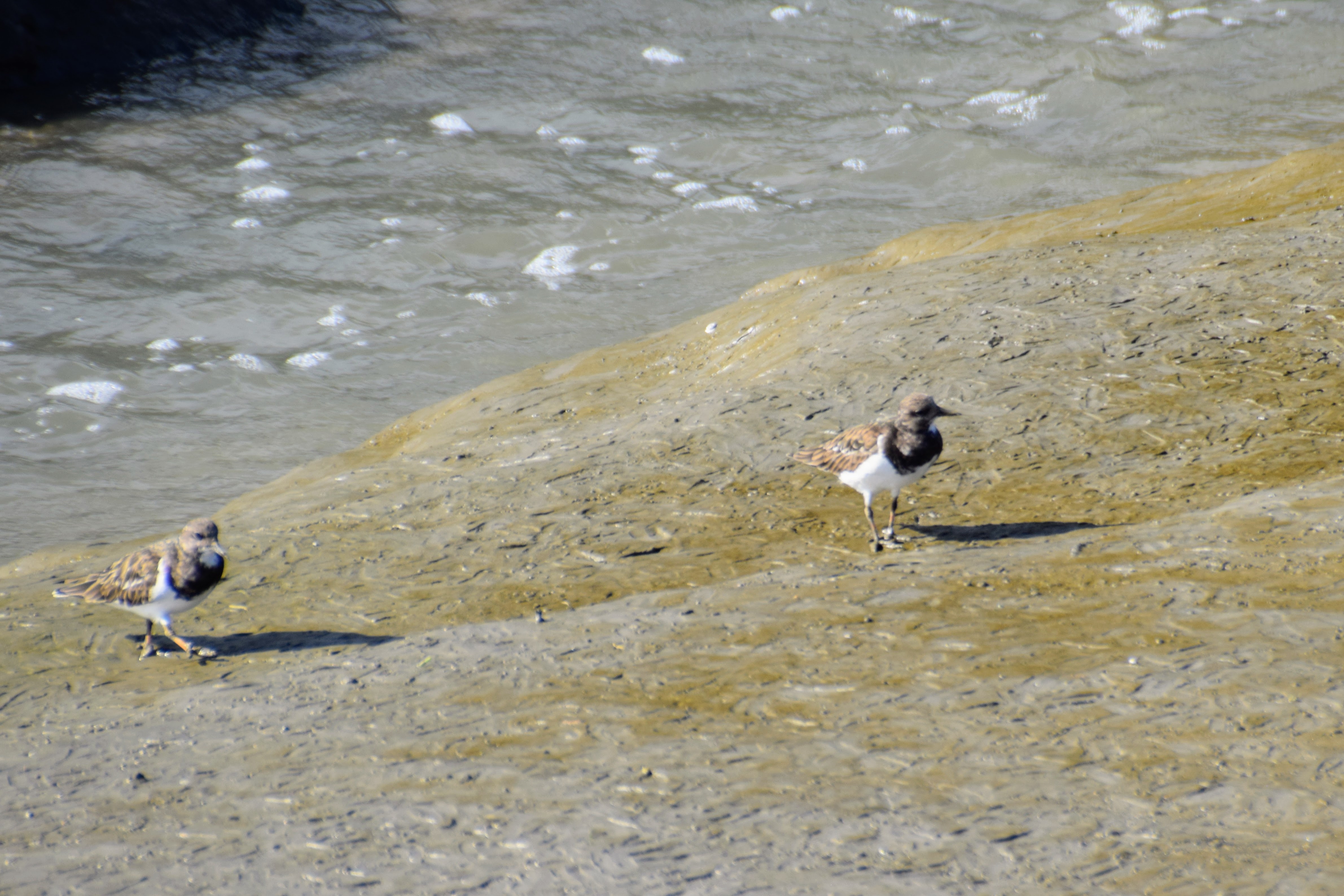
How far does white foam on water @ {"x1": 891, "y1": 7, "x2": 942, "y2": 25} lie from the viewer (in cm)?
2459

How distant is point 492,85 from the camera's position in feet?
74.5

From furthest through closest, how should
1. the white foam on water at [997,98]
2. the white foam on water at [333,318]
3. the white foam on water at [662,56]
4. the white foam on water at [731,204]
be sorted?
the white foam on water at [662,56], the white foam on water at [997,98], the white foam on water at [731,204], the white foam on water at [333,318]

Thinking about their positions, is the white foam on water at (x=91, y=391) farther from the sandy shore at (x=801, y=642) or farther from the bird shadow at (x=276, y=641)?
the bird shadow at (x=276, y=641)

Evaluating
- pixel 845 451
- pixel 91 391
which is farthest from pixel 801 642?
pixel 91 391

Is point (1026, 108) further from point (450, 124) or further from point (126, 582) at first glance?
point (126, 582)

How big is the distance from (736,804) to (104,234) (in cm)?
1672

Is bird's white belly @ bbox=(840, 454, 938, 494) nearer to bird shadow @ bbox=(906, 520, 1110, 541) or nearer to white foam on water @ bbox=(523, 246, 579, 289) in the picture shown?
bird shadow @ bbox=(906, 520, 1110, 541)

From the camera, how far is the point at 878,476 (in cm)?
623

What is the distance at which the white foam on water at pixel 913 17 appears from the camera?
24.6m

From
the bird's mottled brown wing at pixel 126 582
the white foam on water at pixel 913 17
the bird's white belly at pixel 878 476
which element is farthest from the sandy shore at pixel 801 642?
the white foam on water at pixel 913 17

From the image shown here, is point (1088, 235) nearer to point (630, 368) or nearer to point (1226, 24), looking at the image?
point (630, 368)

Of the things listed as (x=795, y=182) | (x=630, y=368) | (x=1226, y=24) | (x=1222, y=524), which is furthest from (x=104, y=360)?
(x=1226, y=24)

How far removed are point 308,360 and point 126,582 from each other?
28.4 feet

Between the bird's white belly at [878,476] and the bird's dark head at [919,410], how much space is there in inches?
9.7
